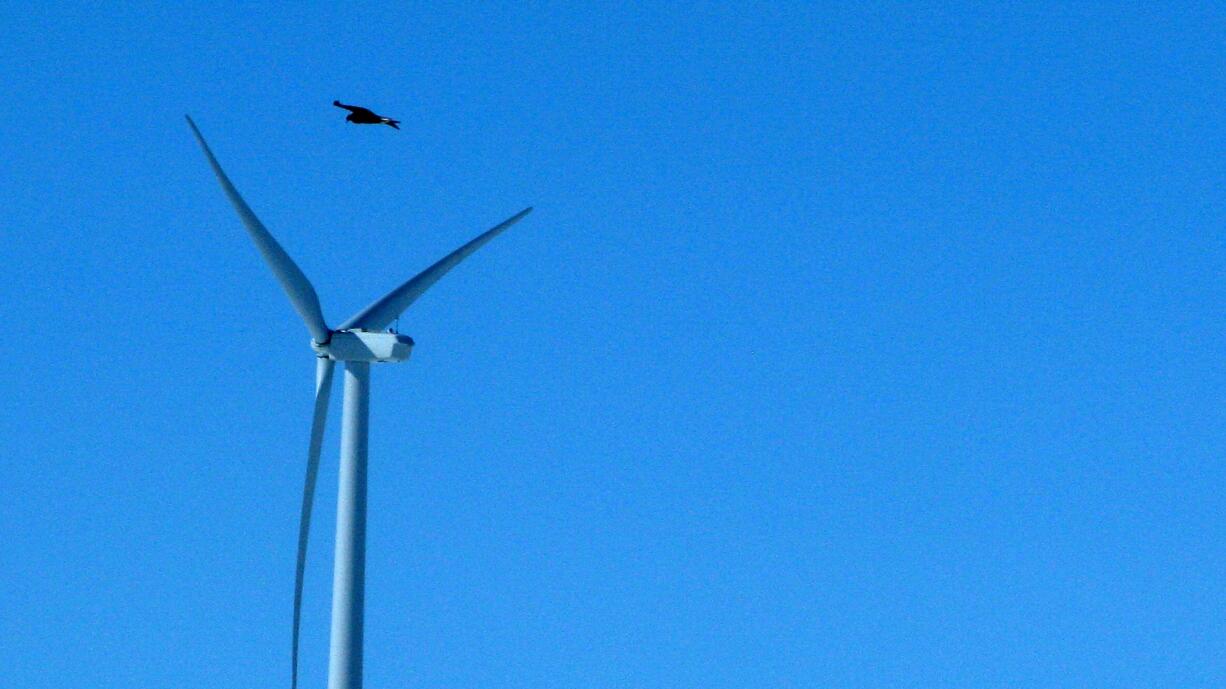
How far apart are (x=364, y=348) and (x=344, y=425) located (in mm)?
1934

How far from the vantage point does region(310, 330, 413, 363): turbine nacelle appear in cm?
4841

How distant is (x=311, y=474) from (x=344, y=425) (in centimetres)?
147

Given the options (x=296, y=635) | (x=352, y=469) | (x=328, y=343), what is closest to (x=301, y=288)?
(x=328, y=343)

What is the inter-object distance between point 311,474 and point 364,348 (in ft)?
10.9

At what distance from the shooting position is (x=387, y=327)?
50.2m

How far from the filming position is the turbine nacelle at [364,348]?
48406mm

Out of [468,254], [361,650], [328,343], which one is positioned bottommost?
[361,650]

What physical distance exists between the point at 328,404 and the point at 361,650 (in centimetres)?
617

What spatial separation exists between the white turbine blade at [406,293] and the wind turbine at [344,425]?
60 mm

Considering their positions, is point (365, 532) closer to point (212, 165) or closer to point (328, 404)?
point (328, 404)

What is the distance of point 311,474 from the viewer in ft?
159

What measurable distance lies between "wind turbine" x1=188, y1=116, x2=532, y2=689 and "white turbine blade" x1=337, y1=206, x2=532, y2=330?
0.20 ft

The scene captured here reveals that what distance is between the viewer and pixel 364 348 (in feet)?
159

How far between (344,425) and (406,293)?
481 cm
